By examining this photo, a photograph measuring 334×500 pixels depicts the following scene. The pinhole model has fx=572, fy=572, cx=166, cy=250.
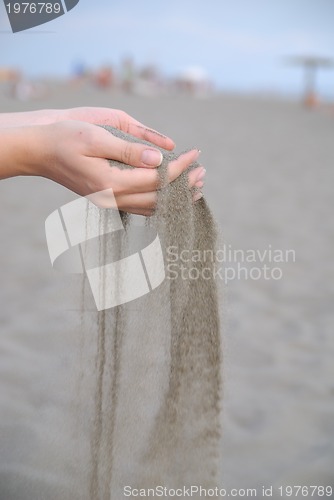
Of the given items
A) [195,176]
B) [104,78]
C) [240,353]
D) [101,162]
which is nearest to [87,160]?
[101,162]

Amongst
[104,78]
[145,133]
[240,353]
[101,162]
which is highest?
[104,78]

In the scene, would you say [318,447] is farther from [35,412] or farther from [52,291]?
[52,291]

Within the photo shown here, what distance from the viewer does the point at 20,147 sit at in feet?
4.81

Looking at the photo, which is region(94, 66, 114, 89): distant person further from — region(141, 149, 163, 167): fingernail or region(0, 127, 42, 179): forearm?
region(141, 149, 163, 167): fingernail

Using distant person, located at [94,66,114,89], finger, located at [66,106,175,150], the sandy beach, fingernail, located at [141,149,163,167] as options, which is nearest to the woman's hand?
fingernail, located at [141,149,163,167]

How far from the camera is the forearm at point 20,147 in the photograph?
4.77 feet

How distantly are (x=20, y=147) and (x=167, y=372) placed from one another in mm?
719

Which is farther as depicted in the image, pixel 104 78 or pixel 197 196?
pixel 104 78

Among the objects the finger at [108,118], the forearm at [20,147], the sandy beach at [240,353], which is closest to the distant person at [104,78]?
the sandy beach at [240,353]

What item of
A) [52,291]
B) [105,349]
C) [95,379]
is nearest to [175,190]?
[105,349]

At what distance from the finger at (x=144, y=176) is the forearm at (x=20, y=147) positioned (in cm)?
23

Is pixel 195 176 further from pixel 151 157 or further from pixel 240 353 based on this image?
pixel 240 353

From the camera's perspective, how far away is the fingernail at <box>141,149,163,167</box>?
1403 millimetres

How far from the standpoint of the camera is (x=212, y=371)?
5.12ft
